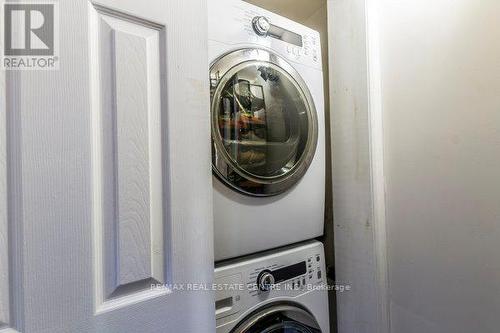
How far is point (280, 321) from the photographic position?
0.99 m

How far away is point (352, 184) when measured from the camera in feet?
3.89

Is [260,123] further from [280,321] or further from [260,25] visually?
[280,321]

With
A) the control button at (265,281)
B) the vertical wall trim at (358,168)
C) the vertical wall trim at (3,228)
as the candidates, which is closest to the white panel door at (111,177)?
the vertical wall trim at (3,228)

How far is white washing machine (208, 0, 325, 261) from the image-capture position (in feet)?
3.11

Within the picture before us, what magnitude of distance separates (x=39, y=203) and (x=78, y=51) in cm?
31

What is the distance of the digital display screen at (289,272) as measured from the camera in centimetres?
104

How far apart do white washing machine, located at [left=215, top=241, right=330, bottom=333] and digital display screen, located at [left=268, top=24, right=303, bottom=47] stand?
90cm

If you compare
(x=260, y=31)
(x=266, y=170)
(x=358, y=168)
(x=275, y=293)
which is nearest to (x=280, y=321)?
(x=275, y=293)

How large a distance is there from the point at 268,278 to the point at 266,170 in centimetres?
41

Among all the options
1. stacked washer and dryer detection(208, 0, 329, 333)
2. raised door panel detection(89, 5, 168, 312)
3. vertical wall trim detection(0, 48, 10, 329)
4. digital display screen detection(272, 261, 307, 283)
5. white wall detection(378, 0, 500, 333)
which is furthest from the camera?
digital display screen detection(272, 261, 307, 283)

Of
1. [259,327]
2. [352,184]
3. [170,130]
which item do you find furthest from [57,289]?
[352,184]

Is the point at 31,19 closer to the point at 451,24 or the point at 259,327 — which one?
the point at 259,327

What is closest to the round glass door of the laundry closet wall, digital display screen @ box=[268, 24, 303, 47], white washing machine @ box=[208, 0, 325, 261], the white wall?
white washing machine @ box=[208, 0, 325, 261]

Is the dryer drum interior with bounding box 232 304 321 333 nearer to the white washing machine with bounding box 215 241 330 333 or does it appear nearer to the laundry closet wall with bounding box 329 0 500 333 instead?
the white washing machine with bounding box 215 241 330 333
